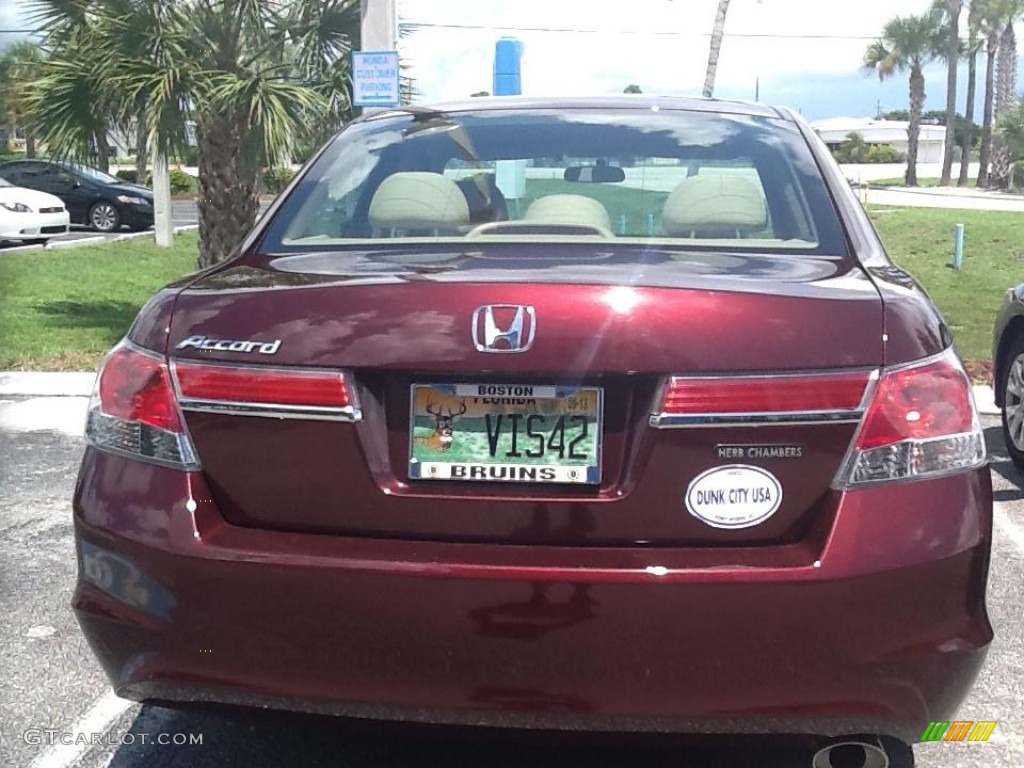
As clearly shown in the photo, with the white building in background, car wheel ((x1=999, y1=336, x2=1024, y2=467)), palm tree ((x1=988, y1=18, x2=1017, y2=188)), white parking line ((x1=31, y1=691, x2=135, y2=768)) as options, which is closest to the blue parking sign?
car wheel ((x1=999, y1=336, x2=1024, y2=467))

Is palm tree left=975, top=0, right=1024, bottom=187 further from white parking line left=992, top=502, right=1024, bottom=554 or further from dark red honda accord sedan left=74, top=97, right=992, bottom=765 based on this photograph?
dark red honda accord sedan left=74, top=97, right=992, bottom=765

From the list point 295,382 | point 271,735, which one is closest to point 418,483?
point 295,382

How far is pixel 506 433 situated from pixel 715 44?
26.6 meters

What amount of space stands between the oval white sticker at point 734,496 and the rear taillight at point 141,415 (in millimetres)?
968

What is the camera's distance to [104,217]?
23875mm

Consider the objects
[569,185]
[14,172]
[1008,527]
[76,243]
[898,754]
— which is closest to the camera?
[898,754]

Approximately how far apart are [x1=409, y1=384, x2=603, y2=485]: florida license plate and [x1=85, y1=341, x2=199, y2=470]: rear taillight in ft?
1.55

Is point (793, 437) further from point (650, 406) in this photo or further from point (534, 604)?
point (534, 604)

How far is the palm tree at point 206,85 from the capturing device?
10602 millimetres

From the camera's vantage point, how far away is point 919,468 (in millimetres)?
2281

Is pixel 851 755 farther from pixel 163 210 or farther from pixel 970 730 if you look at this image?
pixel 163 210

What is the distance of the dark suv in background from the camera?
23.6m

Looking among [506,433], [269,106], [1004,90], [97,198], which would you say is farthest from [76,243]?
[1004,90]

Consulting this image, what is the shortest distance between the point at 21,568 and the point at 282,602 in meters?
2.70
